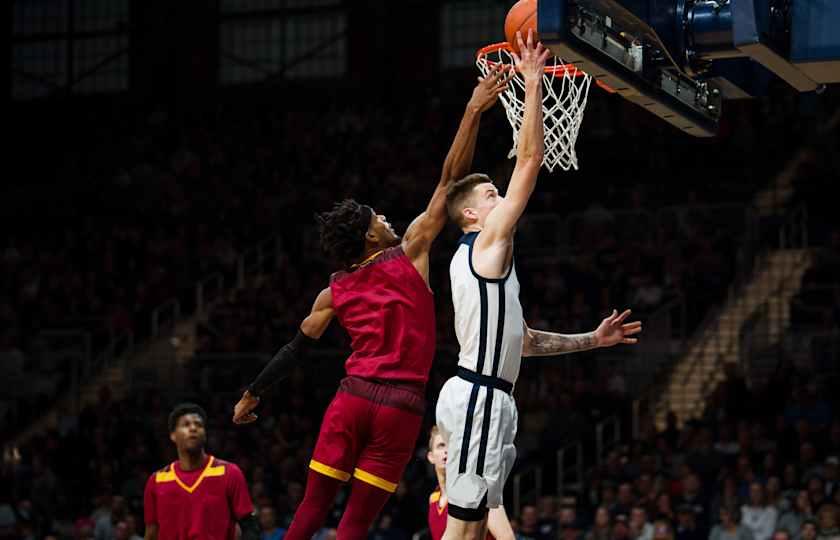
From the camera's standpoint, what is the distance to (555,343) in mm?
7250

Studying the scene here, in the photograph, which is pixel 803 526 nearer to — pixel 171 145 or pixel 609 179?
pixel 609 179

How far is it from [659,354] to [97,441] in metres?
7.60

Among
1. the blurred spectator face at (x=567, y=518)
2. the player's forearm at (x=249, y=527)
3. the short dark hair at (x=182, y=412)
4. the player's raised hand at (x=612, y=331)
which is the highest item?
the player's raised hand at (x=612, y=331)

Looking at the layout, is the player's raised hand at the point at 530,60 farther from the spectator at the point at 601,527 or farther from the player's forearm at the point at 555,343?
the spectator at the point at 601,527

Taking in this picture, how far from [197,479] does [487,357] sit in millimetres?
3170

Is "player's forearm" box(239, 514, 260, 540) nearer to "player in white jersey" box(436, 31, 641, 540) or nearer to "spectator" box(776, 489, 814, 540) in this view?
"player in white jersey" box(436, 31, 641, 540)

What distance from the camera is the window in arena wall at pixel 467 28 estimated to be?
2747 cm

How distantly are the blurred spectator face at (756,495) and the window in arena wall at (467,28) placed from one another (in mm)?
14834

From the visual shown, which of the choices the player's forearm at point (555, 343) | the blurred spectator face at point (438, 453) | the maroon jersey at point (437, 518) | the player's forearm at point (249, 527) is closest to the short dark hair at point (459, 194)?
the player's forearm at point (555, 343)

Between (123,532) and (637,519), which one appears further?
(123,532)

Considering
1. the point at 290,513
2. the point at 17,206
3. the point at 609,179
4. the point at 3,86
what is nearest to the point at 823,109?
the point at 609,179

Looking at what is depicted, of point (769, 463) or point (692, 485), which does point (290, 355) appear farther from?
point (769, 463)

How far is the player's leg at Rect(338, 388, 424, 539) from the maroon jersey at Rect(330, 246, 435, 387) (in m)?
0.11

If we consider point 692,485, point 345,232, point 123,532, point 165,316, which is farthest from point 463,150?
point 165,316
